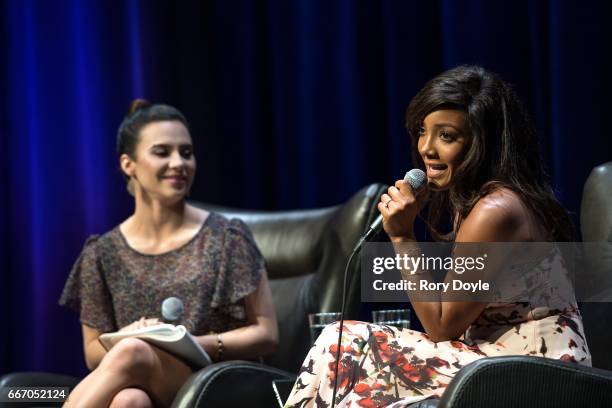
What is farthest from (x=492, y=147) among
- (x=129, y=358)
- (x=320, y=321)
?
(x=129, y=358)

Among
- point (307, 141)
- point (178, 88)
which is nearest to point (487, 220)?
point (307, 141)

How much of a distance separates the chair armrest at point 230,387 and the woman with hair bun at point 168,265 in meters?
0.27

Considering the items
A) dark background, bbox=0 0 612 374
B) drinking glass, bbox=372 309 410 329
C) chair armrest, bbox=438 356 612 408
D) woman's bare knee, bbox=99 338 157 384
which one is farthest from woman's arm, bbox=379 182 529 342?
dark background, bbox=0 0 612 374

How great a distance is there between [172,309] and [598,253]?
107cm

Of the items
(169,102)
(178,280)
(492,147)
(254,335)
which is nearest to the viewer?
(492,147)

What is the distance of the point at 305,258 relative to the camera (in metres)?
2.87

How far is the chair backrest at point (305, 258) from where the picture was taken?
2662 mm

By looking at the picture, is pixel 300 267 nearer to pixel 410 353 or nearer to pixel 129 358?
pixel 129 358

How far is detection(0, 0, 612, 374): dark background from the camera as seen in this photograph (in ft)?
10.4

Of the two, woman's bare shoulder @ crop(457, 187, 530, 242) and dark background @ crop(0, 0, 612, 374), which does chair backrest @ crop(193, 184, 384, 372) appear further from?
woman's bare shoulder @ crop(457, 187, 530, 242)

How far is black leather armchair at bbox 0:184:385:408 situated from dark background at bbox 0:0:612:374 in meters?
0.32

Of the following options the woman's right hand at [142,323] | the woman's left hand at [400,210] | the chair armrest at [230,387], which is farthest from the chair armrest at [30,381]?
the woman's left hand at [400,210]

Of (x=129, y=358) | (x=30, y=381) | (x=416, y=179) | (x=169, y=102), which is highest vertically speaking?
(x=169, y=102)

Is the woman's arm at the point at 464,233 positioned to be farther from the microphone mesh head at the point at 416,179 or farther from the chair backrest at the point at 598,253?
the chair backrest at the point at 598,253
